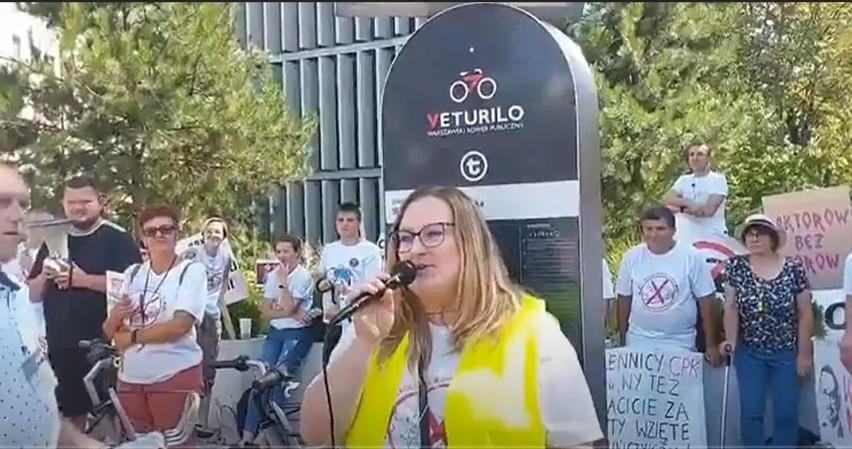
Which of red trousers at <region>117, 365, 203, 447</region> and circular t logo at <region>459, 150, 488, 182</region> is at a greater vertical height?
circular t logo at <region>459, 150, 488, 182</region>

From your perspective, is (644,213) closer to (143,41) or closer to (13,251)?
(143,41)

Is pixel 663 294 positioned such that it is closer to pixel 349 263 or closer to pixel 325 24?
pixel 349 263

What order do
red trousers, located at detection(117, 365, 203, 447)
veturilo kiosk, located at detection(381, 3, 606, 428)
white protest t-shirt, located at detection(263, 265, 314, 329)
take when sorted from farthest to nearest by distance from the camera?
red trousers, located at detection(117, 365, 203, 447), white protest t-shirt, located at detection(263, 265, 314, 329), veturilo kiosk, located at detection(381, 3, 606, 428)

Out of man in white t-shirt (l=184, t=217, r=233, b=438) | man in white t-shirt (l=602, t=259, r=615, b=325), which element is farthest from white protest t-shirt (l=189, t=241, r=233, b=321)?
man in white t-shirt (l=602, t=259, r=615, b=325)

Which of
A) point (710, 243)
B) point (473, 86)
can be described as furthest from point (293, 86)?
point (710, 243)

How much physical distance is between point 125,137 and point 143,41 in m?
0.22

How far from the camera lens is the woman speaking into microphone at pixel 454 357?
2.28 m

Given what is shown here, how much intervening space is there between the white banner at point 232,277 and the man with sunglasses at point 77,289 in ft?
0.35

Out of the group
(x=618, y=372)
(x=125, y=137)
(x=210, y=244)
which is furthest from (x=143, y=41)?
(x=618, y=372)

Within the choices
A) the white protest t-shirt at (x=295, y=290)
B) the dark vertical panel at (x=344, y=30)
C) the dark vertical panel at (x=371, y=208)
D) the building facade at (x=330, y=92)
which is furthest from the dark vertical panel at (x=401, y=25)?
the white protest t-shirt at (x=295, y=290)

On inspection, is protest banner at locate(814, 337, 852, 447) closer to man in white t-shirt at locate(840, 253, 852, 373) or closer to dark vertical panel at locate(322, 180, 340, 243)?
man in white t-shirt at locate(840, 253, 852, 373)

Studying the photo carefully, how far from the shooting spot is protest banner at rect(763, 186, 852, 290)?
2.35 m

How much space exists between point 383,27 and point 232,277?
0.65 meters

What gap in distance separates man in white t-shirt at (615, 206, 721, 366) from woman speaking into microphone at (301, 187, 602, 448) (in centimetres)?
24
